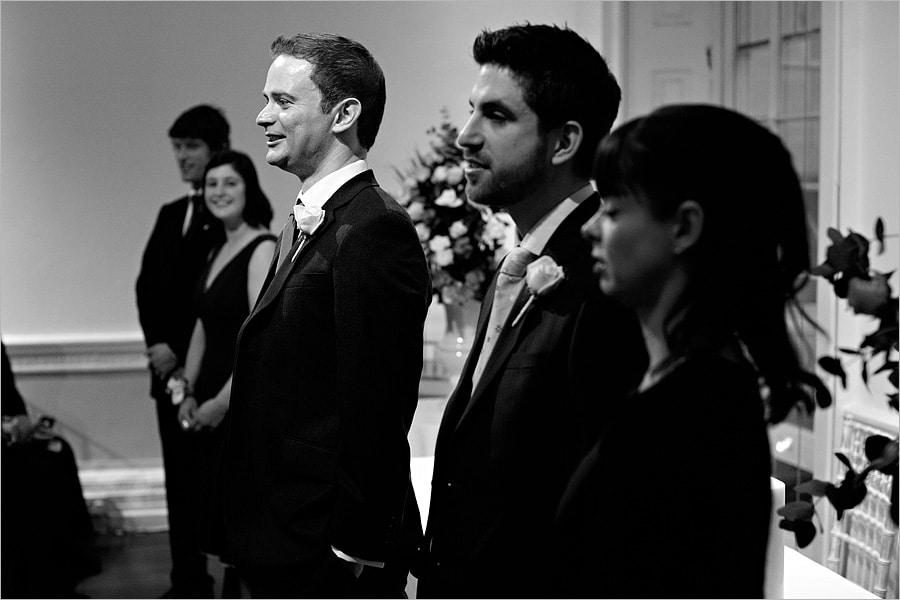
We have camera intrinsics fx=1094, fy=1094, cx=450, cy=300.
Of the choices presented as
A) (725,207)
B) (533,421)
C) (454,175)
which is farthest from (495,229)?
(725,207)

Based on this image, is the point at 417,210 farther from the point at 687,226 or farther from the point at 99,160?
the point at 687,226

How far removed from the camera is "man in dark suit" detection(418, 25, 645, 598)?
54.4 inches

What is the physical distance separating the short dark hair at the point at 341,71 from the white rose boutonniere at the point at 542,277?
31.5 inches

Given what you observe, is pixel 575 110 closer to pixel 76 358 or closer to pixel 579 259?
pixel 579 259

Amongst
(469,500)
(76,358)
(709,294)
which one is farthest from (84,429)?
(709,294)

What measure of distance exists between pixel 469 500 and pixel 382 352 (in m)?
0.53

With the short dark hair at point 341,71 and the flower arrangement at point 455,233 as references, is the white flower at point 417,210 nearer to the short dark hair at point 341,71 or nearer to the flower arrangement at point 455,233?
the flower arrangement at point 455,233

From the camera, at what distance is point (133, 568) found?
477cm

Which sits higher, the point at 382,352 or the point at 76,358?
the point at 382,352

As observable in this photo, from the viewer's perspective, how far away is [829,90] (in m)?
3.86

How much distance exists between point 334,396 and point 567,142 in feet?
2.54

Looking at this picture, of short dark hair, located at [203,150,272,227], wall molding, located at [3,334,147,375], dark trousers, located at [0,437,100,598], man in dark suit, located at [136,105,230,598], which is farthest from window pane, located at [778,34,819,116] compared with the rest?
dark trousers, located at [0,437,100,598]

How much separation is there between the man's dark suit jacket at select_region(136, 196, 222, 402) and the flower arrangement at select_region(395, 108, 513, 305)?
38.8 inches

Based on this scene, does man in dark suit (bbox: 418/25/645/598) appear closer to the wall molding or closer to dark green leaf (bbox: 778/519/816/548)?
dark green leaf (bbox: 778/519/816/548)
